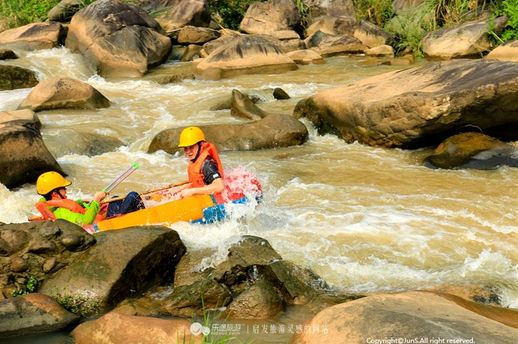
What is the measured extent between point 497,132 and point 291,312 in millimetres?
4947

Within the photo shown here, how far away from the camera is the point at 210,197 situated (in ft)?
20.2

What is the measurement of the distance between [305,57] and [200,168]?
10.3 metres

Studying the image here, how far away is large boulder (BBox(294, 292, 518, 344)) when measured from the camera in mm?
3166

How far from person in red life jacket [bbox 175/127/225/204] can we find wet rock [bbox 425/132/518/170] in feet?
10.1

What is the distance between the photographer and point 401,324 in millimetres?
3262

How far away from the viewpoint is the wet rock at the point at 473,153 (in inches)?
304

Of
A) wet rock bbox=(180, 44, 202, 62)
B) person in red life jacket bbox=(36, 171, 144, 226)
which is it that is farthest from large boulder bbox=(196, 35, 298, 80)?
person in red life jacket bbox=(36, 171, 144, 226)

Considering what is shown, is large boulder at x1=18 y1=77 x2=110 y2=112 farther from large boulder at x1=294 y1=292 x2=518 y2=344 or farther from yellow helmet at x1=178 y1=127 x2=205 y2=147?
large boulder at x1=294 y1=292 x2=518 y2=344

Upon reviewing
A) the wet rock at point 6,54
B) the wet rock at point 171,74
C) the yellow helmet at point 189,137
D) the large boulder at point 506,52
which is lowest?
the wet rock at point 171,74

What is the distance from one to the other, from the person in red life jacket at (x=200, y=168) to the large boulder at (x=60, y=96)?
5.29 m

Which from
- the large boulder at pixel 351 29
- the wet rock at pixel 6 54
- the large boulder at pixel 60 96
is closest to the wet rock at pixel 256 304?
the large boulder at pixel 60 96

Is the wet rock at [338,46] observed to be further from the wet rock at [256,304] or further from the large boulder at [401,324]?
the large boulder at [401,324]

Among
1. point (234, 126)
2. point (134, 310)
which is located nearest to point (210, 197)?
point (134, 310)

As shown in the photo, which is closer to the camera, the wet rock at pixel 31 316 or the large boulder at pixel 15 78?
the wet rock at pixel 31 316
